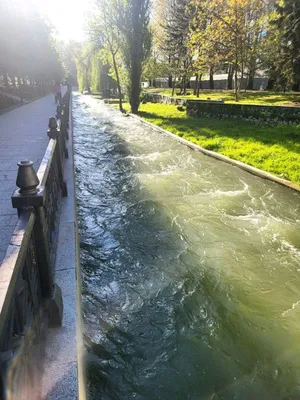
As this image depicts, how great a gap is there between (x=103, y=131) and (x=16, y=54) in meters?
20.2

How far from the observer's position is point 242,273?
438cm

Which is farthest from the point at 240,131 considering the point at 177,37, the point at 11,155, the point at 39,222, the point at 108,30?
the point at 177,37

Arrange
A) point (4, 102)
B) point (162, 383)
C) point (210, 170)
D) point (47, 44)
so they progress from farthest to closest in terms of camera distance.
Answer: point (47, 44), point (4, 102), point (210, 170), point (162, 383)

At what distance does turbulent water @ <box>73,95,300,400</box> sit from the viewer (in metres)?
2.89

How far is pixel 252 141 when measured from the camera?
11.3 metres

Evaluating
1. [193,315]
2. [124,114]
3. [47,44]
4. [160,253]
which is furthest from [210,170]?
[47,44]

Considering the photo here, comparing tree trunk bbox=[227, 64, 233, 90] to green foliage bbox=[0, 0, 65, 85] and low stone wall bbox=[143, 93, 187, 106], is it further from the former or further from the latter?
green foliage bbox=[0, 0, 65, 85]

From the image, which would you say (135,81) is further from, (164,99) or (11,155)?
(11,155)

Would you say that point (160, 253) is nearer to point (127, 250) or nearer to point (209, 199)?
point (127, 250)

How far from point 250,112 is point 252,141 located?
13.4ft

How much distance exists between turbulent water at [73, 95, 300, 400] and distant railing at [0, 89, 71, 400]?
0.81 m

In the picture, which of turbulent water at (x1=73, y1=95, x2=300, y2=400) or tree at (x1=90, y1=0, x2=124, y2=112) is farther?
tree at (x1=90, y1=0, x2=124, y2=112)

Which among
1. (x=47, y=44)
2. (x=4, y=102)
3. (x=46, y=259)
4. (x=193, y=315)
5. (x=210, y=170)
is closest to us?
(x=46, y=259)

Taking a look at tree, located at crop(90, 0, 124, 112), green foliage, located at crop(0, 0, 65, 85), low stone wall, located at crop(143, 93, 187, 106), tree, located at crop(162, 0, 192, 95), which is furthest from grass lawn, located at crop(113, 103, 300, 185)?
green foliage, located at crop(0, 0, 65, 85)
